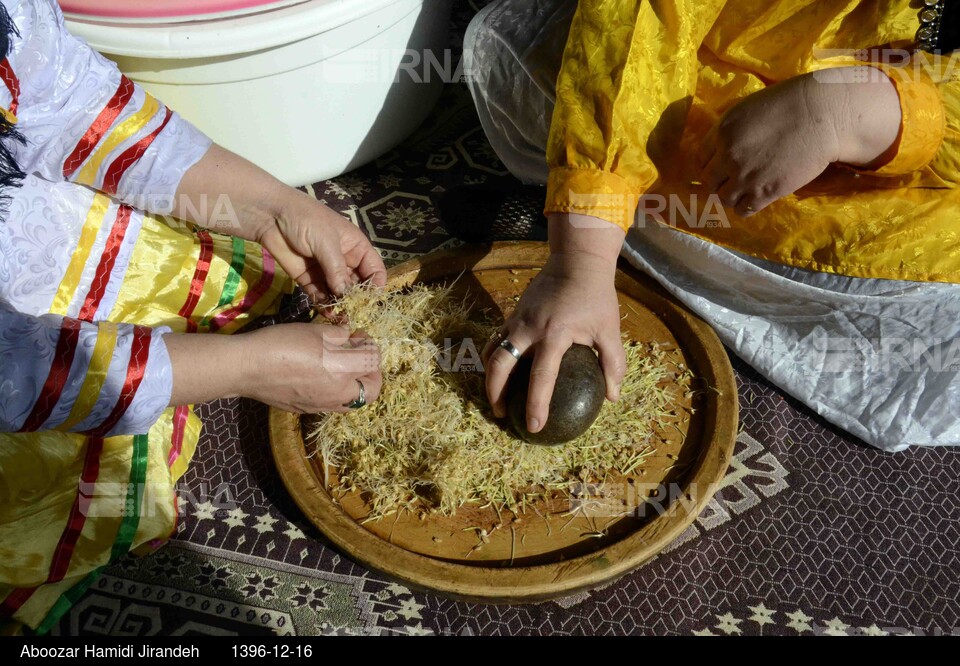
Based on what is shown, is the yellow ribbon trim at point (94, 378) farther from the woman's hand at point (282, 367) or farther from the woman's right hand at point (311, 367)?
the woman's right hand at point (311, 367)

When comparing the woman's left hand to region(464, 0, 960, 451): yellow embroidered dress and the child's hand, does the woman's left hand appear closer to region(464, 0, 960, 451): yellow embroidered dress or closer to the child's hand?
region(464, 0, 960, 451): yellow embroidered dress

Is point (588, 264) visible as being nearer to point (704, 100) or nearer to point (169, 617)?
point (704, 100)

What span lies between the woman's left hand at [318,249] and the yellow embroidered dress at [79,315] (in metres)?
0.22

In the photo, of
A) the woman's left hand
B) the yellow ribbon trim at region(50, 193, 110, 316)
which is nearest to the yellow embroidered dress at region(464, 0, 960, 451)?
the woman's left hand

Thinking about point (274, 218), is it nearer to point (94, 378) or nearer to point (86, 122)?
point (86, 122)

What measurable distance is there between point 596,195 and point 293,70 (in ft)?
2.86

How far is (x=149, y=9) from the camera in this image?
5.38ft

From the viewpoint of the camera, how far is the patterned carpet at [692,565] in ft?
4.59

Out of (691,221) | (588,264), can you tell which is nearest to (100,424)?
(588,264)

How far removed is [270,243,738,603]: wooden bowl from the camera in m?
1.30

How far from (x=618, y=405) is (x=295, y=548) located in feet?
2.39

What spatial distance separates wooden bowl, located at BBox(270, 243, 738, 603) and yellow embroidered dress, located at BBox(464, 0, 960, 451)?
0.68 ft

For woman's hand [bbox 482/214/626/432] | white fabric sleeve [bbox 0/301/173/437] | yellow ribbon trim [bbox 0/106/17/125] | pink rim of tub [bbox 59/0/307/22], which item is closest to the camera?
white fabric sleeve [bbox 0/301/173/437]

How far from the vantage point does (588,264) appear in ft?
4.85
